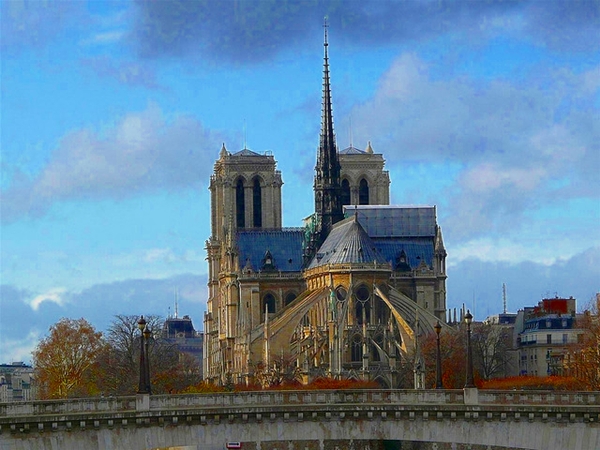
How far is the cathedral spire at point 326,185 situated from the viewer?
188250mm

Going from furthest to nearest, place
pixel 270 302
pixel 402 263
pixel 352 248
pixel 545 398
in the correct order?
pixel 270 302, pixel 402 263, pixel 352 248, pixel 545 398

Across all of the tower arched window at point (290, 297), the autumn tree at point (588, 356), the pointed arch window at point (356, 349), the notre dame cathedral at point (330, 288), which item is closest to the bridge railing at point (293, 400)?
the autumn tree at point (588, 356)

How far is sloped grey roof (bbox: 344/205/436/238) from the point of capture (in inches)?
7466

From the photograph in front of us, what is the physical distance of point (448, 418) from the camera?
2822 inches

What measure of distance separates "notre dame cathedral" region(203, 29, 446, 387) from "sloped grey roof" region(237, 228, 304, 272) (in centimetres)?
9

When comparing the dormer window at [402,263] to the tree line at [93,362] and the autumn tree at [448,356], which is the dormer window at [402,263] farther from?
the tree line at [93,362]

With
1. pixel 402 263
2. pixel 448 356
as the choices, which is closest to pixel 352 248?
pixel 402 263

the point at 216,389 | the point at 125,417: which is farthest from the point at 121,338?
the point at 125,417

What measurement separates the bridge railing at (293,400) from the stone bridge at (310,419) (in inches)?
1.3

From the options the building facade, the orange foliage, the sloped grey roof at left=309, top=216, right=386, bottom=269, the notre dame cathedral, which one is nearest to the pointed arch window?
the notre dame cathedral

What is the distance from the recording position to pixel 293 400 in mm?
74062

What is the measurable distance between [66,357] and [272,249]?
48.9 metres

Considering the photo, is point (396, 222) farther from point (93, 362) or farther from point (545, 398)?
point (545, 398)

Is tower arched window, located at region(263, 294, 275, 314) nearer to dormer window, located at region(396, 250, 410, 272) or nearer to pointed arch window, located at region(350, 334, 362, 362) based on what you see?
dormer window, located at region(396, 250, 410, 272)
